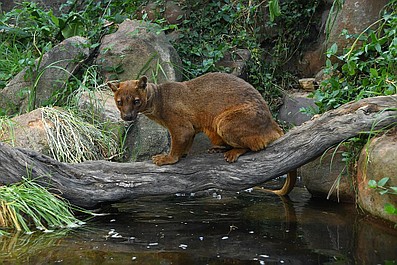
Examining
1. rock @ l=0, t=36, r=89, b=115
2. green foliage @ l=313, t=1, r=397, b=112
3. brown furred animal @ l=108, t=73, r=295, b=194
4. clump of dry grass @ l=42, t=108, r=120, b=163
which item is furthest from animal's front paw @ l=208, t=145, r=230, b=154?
rock @ l=0, t=36, r=89, b=115

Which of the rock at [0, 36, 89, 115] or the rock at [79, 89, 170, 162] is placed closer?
the rock at [79, 89, 170, 162]

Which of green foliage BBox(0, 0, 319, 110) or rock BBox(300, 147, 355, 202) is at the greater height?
green foliage BBox(0, 0, 319, 110)

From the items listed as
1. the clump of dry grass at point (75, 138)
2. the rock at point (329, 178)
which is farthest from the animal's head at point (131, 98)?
the rock at point (329, 178)

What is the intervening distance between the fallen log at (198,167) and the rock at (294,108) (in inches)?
116

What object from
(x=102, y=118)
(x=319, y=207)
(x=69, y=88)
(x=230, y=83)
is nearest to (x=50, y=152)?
(x=102, y=118)

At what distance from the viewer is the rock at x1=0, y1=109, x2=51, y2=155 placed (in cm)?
740

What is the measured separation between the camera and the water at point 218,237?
4789 mm

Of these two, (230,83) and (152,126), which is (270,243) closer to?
(230,83)

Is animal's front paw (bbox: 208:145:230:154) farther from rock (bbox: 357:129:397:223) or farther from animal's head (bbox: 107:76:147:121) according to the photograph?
rock (bbox: 357:129:397:223)

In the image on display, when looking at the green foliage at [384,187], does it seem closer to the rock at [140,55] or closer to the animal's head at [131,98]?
the animal's head at [131,98]

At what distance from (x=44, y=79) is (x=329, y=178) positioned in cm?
434

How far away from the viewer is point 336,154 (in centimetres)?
655

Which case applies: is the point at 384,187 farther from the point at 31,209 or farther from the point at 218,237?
the point at 31,209

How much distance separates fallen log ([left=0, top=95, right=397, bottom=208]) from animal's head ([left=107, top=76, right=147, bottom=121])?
1.65 ft
